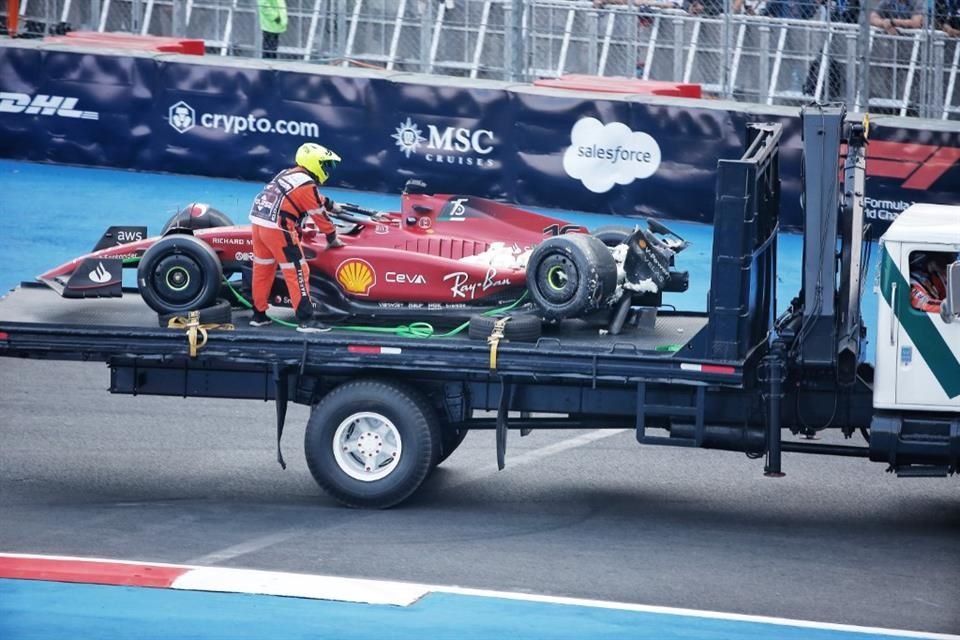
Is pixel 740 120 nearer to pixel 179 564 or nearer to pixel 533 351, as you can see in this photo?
pixel 533 351

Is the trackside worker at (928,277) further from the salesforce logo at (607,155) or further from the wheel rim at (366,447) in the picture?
the salesforce logo at (607,155)

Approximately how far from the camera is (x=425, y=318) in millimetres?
12719

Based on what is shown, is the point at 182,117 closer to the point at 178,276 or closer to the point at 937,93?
the point at 178,276

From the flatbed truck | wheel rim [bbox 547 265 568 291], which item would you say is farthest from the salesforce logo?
wheel rim [bbox 547 265 568 291]

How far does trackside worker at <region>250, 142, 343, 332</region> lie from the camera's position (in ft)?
40.7

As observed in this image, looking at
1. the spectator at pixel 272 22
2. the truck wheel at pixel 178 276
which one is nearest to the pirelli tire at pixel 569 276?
the truck wheel at pixel 178 276

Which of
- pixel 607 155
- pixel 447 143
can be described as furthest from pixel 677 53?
pixel 447 143

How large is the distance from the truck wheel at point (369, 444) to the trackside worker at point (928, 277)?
11.9 feet

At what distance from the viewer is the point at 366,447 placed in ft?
39.5

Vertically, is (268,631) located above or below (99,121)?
below

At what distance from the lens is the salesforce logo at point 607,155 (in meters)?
20.2

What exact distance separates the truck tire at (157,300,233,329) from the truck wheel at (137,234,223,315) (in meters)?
0.11

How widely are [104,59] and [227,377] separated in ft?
35.5

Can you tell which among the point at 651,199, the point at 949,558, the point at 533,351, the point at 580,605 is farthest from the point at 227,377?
the point at 651,199
